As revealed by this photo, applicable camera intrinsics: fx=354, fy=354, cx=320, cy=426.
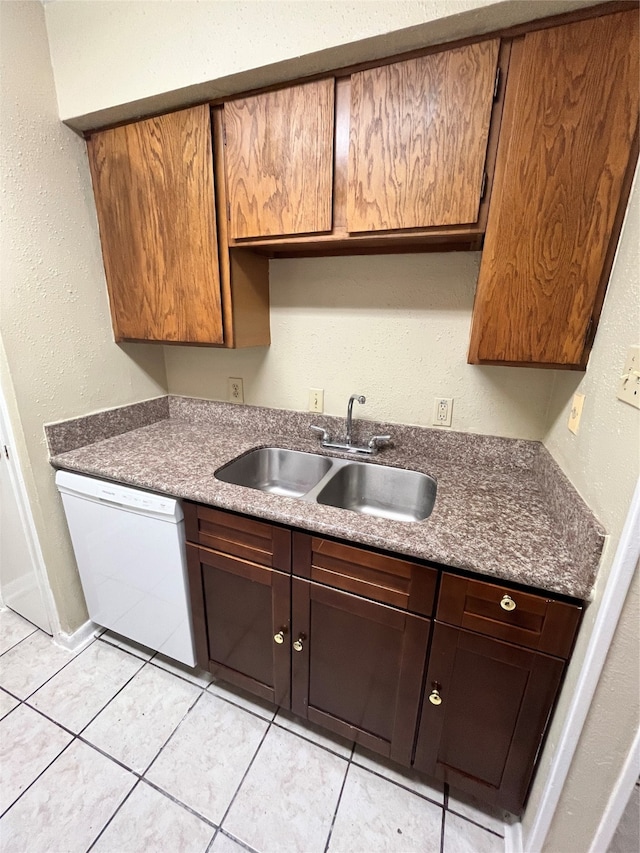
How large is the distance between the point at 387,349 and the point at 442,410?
341 millimetres

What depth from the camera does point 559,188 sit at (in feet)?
3.01

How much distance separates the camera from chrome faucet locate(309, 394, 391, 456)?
149cm

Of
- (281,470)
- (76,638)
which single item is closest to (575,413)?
(281,470)

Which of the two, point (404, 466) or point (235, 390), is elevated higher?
point (235, 390)

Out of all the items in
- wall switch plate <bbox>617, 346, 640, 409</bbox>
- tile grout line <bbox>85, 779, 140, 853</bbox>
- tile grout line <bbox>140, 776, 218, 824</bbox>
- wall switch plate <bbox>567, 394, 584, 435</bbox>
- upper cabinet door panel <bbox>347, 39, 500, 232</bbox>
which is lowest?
tile grout line <bbox>140, 776, 218, 824</bbox>

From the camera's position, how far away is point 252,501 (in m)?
1.13

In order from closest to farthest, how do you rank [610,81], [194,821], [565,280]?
[610,81] → [565,280] → [194,821]

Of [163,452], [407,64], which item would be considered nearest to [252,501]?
[163,452]

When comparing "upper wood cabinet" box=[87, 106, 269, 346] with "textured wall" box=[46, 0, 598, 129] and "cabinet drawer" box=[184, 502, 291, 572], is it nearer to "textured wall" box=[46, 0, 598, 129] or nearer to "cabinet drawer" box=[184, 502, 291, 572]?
"textured wall" box=[46, 0, 598, 129]

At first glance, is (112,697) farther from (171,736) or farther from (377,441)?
(377,441)

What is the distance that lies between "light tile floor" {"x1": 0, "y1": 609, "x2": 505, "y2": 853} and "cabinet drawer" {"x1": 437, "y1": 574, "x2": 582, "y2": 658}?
747 mm

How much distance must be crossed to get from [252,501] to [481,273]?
3.21 ft

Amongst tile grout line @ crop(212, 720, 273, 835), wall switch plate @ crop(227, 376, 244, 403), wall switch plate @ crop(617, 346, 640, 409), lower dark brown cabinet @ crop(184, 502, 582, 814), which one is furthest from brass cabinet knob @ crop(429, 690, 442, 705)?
wall switch plate @ crop(227, 376, 244, 403)

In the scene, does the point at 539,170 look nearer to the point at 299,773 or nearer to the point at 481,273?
the point at 481,273
